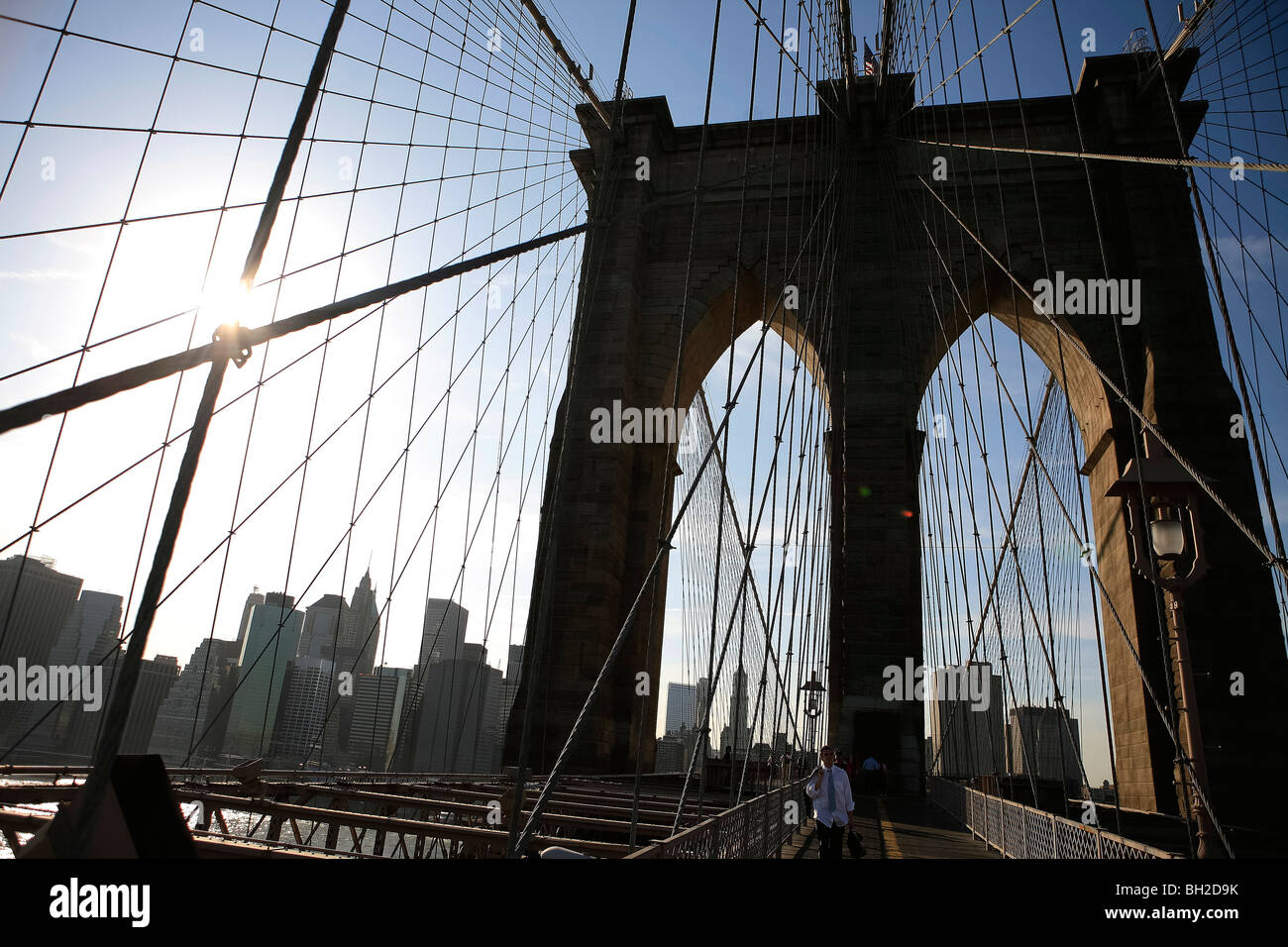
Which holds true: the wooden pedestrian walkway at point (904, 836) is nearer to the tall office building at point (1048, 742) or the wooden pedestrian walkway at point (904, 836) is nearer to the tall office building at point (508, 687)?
the tall office building at point (1048, 742)

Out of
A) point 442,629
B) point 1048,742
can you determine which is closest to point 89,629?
point 442,629

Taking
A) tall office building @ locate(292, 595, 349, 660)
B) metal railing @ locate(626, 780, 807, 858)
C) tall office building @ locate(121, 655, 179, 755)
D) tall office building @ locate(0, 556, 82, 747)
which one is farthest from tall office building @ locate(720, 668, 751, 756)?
tall office building @ locate(121, 655, 179, 755)

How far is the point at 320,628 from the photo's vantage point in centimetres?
2655

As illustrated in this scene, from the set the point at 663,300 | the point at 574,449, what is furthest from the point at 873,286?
the point at 574,449

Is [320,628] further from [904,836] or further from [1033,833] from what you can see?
[1033,833]

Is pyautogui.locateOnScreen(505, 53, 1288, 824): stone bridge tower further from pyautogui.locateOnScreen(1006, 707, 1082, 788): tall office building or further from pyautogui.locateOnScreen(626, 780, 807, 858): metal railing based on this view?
pyautogui.locateOnScreen(626, 780, 807, 858): metal railing

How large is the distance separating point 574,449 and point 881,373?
6.04 metres

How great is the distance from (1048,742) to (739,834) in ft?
68.9

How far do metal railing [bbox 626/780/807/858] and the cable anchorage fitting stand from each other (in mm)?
1655
